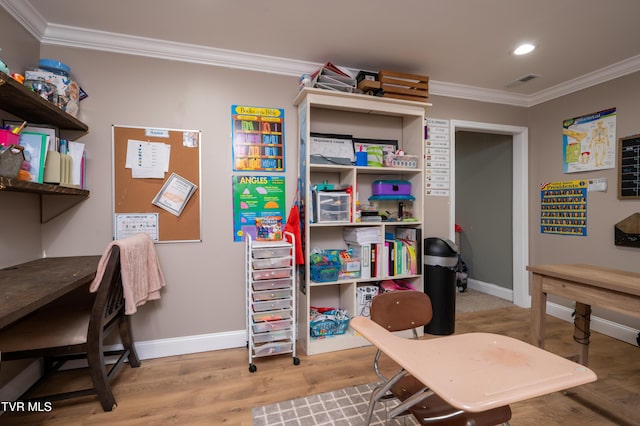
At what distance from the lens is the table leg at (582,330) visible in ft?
6.61

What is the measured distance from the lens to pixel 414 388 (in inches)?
52.1

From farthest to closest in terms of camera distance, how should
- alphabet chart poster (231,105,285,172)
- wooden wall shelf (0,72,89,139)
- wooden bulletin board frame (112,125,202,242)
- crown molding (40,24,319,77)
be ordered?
1. alphabet chart poster (231,105,285,172)
2. wooden bulletin board frame (112,125,202,242)
3. crown molding (40,24,319,77)
4. wooden wall shelf (0,72,89,139)

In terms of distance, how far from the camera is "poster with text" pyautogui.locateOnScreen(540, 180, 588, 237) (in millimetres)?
3061

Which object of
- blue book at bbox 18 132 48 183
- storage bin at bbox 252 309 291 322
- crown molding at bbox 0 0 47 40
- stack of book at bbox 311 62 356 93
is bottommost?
storage bin at bbox 252 309 291 322

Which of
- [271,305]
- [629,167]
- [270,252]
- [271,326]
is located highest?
[629,167]

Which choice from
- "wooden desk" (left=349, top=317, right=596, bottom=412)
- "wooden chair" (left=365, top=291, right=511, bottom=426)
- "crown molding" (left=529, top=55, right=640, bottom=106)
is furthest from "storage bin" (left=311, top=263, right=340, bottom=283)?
"crown molding" (left=529, top=55, right=640, bottom=106)

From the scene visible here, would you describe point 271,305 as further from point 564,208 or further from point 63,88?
point 564,208

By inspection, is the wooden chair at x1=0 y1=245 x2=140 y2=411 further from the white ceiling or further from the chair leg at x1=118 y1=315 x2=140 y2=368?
the white ceiling

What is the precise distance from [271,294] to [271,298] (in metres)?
0.03

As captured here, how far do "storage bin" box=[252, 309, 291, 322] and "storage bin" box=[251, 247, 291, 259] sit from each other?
0.42 metres

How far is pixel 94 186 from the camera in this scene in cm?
229

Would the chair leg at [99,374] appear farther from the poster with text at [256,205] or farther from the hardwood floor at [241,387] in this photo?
the poster with text at [256,205]

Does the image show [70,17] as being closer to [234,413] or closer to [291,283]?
[291,283]

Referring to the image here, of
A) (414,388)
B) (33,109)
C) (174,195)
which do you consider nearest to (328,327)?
(414,388)
